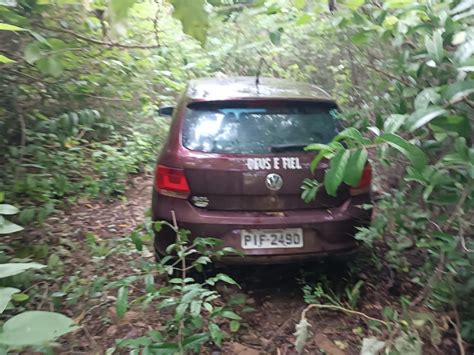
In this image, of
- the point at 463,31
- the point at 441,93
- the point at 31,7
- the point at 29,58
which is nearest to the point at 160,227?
the point at 29,58

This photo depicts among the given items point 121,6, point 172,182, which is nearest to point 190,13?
point 121,6

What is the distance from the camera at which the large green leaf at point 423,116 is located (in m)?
2.52

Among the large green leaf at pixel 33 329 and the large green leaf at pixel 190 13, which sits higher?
the large green leaf at pixel 190 13

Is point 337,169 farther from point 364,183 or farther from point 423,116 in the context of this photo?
point 364,183

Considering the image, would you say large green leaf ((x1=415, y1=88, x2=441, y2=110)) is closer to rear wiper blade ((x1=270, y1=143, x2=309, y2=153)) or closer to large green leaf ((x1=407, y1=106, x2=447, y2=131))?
large green leaf ((x1=407, y1=106, x2=447, y2=131))

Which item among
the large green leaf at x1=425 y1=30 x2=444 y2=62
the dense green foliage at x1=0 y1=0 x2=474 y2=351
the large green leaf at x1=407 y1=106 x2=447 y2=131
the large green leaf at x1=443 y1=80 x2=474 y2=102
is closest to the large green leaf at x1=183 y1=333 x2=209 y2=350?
the dense green foliage at x1=0 y1=0 x2=474 y2=351

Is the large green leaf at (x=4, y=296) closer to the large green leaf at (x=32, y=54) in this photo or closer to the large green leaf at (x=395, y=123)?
the large green leaf at (x=32, y=54)

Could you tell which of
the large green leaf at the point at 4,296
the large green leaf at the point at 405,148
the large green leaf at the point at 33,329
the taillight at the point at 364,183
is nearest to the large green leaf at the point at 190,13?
the large green leaf at the point at 33,329

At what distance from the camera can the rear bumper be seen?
3740mm

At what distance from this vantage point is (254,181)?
3.74 m

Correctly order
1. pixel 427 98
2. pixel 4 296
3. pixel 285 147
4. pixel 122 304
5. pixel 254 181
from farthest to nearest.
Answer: pixel 285 147, pixel 254 181, pixel 122 304, pixel 427 98, pixel 4 296

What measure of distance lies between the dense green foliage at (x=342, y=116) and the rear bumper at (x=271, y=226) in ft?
0.68

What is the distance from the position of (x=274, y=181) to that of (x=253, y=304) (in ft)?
3.58

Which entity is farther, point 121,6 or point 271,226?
point 271,226
